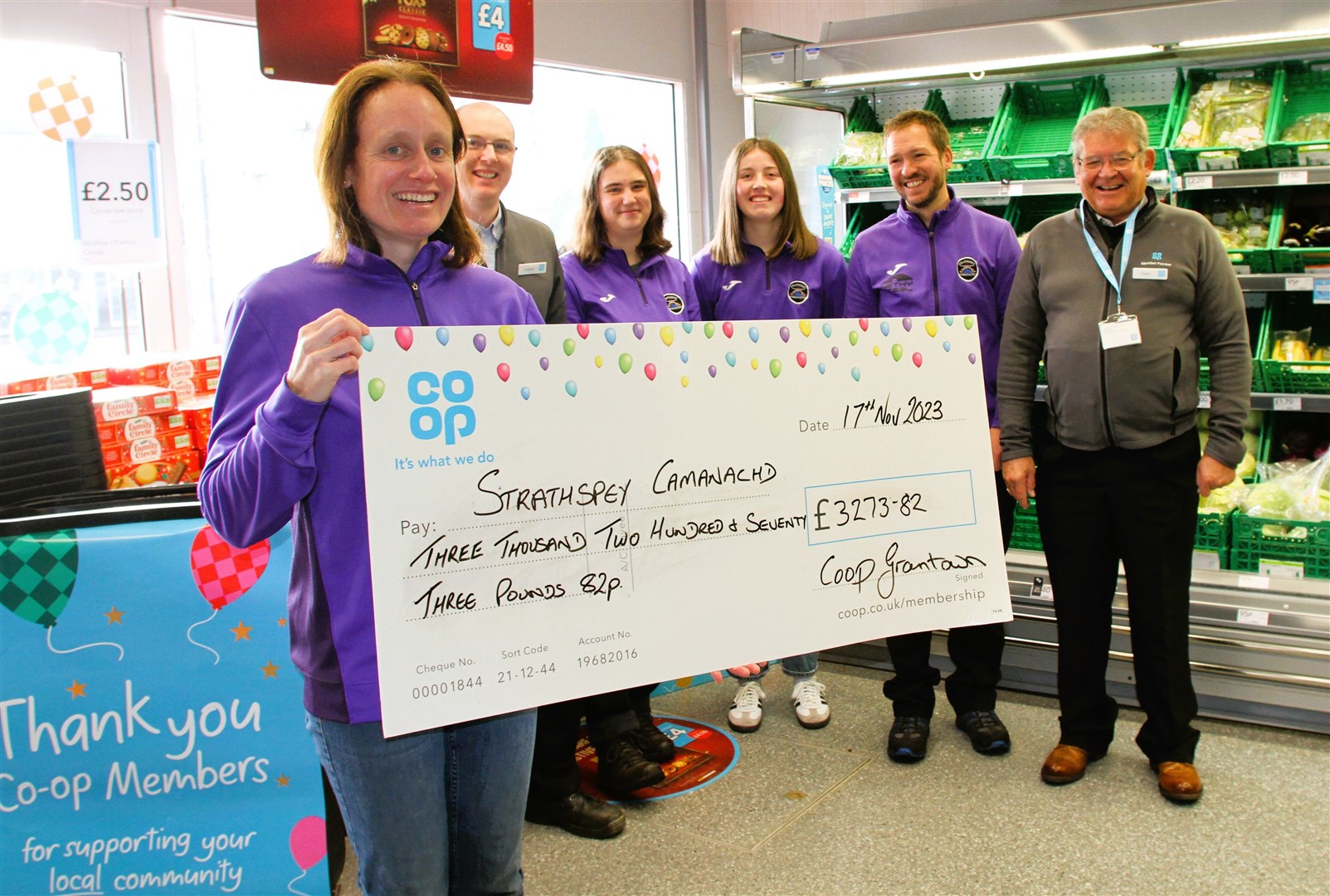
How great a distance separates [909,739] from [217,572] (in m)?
2.10

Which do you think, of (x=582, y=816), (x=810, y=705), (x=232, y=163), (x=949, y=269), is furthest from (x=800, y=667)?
(x=232, y=163)

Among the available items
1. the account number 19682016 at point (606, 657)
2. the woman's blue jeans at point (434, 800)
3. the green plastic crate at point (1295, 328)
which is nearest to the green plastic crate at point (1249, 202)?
the green plastic crate at point (1295, 328)

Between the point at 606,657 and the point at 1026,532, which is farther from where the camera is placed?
the point at 1026,532

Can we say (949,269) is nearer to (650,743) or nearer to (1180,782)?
(1180,782)

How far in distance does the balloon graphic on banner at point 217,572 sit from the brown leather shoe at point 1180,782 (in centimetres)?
252

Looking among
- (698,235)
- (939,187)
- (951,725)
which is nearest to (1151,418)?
(939,187)

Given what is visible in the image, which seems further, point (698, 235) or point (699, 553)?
point (698, 235)

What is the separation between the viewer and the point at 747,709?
355 centimetres

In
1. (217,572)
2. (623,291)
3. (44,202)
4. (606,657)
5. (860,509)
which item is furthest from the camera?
(44,202)

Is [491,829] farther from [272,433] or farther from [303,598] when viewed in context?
[272,433]

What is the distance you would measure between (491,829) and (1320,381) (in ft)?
10.6

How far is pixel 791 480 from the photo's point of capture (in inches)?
71.4

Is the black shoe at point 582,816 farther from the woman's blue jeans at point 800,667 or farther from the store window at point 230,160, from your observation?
the store window at point 230,160

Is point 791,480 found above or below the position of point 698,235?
below
